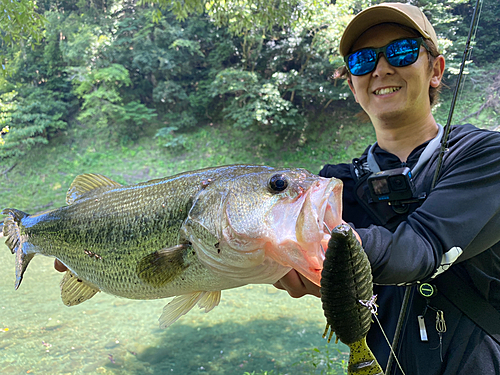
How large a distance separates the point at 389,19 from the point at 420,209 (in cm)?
102

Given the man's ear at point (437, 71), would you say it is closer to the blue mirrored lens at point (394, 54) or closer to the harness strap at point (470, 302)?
the blue mirrored lens at point (394, 54)

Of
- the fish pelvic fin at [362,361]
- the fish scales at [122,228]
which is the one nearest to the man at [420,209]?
the fish pelvic fin at [362,361]

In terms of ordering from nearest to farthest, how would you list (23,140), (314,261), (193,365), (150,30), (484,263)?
(314,261)
(484,263)
(193,365)
(23,140)
(150,30)

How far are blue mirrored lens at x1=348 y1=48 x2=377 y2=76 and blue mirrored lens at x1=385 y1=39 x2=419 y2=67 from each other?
0.26ft

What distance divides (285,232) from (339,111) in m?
17.9

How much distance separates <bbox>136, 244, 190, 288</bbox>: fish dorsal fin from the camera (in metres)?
1.28

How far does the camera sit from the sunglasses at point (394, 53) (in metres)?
1.50

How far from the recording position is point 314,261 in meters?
0.93

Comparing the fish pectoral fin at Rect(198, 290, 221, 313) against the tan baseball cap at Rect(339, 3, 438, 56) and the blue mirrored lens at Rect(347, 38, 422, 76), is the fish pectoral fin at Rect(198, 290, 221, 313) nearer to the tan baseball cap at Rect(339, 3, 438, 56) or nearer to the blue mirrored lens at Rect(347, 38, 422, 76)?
the blue mirrored lens at Rect(347, 38, 422, 76)

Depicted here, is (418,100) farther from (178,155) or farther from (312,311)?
(178,155)

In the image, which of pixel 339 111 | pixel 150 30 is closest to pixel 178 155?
pixel 150 30

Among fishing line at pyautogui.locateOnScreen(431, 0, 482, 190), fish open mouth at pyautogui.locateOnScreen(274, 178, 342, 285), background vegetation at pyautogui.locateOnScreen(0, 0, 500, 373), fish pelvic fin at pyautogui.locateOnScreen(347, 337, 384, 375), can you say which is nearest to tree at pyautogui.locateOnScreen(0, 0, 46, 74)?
fish open mouth at pyautogui.locateOnScreen(274, 178, 342, 285)

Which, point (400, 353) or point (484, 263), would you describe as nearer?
point (484, 263)

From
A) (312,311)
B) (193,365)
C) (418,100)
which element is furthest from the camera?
(312,311)
